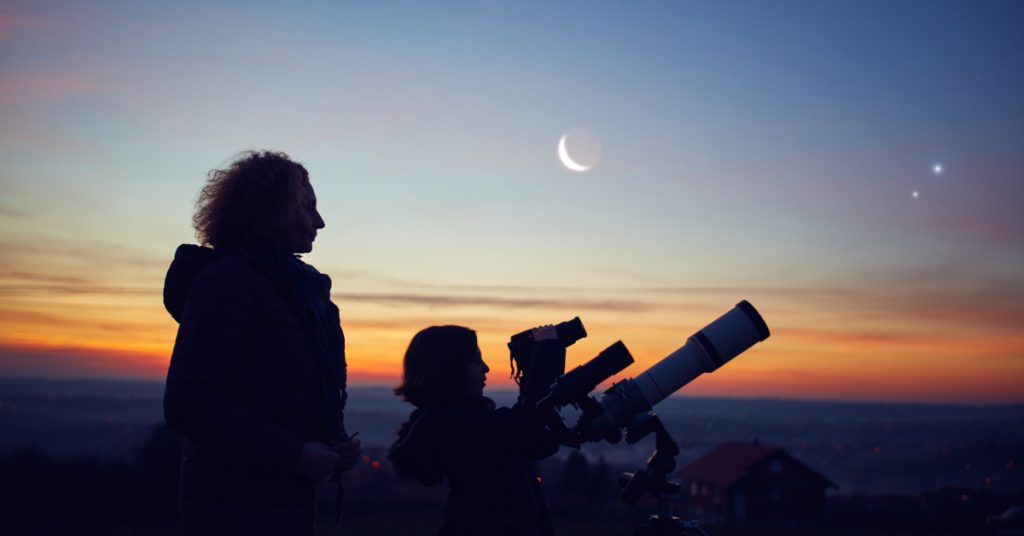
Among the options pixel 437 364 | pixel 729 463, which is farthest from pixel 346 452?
pixel 729 463

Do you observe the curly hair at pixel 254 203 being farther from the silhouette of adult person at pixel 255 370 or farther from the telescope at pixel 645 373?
the telescope at pixel 645 373

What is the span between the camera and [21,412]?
146 meters

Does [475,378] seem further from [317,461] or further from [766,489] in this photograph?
[766,489]

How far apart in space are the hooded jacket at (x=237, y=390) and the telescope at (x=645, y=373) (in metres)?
1.91

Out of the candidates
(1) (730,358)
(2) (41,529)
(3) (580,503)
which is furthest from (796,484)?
(1) (730,358)

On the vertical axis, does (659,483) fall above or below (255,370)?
below

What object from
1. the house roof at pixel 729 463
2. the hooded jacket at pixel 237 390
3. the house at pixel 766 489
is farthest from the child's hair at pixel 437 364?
the house roof at pixel 729 463

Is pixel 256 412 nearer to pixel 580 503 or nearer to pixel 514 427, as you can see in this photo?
pixel 514 427

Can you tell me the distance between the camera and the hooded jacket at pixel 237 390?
3230 mm

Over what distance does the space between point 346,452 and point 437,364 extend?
1.68 metres

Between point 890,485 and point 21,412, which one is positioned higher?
point 21,412

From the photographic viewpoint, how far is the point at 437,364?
5305 mm

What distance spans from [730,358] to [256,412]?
3.43 metres

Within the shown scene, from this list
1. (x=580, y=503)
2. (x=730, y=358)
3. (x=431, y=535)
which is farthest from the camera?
(x=580, y=503)
